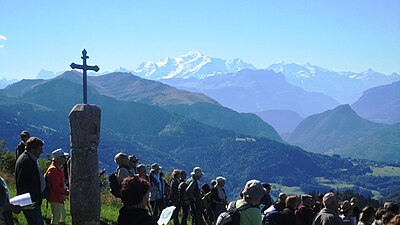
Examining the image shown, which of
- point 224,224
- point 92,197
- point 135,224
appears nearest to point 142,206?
point 135,224

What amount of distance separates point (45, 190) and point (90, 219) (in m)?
0.89

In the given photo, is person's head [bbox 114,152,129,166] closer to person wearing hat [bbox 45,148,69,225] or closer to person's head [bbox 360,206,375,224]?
person wearing hat [bbox 45,148,69,225]

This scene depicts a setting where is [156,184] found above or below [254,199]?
below

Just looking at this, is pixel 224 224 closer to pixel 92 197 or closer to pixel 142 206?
pixel 142 206

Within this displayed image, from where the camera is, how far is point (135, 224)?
5.09 meters

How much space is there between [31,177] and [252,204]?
3580 millimetres

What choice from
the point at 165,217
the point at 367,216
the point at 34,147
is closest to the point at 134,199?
the point at 165,217

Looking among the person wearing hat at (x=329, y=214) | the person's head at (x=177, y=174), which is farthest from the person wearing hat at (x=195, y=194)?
the person wearing hat at (x=329, y=214)

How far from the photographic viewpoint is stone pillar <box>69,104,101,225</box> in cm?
834

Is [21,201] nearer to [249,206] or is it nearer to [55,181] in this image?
[55,181]

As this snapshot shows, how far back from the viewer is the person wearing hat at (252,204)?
636cm

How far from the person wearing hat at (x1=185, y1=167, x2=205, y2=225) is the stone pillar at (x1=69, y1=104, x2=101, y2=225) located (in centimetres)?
454

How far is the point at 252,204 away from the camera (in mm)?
6449

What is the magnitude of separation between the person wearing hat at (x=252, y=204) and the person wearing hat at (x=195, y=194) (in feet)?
20.3
